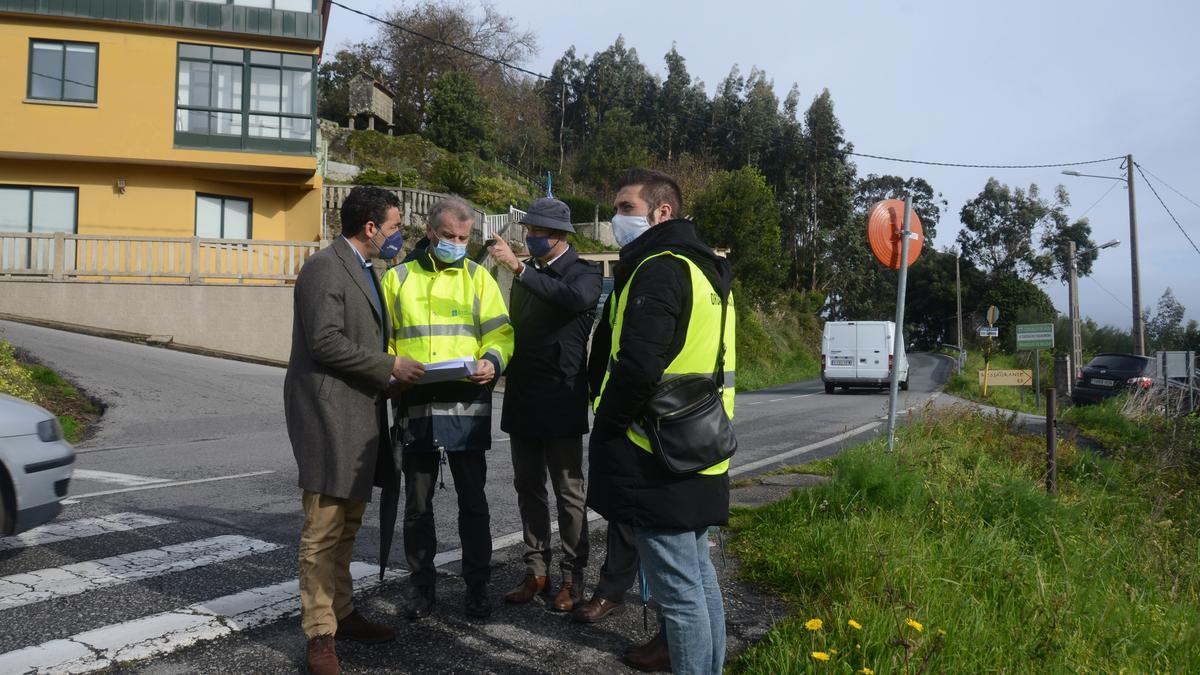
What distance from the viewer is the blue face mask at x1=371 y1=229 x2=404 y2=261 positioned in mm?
4148

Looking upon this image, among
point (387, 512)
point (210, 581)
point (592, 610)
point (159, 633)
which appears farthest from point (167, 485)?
point (592, 610)

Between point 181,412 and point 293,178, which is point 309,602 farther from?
point 293,178

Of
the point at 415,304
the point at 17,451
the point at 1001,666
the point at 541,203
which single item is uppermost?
the point at 541,203

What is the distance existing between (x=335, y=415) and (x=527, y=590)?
1404 mm

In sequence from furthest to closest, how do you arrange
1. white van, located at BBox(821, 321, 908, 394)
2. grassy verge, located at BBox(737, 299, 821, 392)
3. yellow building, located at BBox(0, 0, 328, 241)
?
grassy verge, located at BBox(737, 299, 821, 392) → white van, located at BBox(821, 321, 908, 394) → yellow building, located at BBox(0, 0, 328, 241)

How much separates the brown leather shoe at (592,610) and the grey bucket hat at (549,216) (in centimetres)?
178

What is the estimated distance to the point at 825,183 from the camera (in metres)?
53.4

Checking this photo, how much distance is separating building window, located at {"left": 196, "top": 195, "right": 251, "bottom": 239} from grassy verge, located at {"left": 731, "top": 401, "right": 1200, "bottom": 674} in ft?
70.0

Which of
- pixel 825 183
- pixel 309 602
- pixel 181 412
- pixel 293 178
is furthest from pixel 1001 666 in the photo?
pixel 825 183

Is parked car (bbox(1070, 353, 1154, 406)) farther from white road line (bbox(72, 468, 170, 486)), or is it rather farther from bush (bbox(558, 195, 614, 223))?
bush (bbox(558, 195, 614, 223))

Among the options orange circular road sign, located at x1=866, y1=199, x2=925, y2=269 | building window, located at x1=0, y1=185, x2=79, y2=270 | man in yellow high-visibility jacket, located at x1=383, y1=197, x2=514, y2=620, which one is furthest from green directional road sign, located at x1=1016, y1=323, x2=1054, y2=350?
building window, located at x1=0, y1=185, x2=79, y2=270

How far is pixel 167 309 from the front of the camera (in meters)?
20.5

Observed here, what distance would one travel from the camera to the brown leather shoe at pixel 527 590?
14.9 feet

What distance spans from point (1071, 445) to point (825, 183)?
45.0 metres
